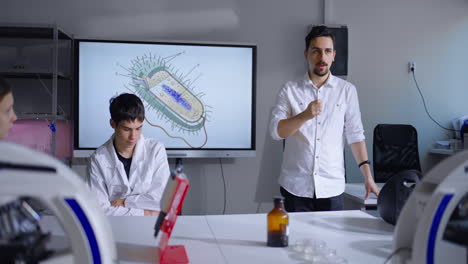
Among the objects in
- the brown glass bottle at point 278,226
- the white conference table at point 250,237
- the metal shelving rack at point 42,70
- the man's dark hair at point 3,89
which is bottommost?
the white conference table at point 250,237

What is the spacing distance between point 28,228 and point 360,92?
11.7 ft

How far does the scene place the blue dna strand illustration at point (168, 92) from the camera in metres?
3.44

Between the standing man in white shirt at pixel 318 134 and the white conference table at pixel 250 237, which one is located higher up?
the standing man in white shirt at pixel 318 134

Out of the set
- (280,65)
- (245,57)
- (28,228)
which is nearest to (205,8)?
(245,57)

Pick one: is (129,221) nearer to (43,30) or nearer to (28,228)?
(28,228)

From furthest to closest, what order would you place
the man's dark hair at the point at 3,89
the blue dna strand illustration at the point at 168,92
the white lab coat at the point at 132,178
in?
1. the blue dna strand illustration at the point at 168,92
2. the white lab coat at the point at 132,178
3. the man's dark hair at the point at 3,89

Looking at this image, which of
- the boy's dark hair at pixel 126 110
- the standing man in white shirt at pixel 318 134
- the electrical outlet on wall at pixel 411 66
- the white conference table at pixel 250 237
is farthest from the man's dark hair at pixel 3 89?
the electrical outlet on wall at pixel 411 66

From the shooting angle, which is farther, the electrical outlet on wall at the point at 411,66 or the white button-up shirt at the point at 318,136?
the electrical outlet on wall at the point at 411,66

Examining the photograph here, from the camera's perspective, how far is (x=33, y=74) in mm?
3197

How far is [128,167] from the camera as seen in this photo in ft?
6.63

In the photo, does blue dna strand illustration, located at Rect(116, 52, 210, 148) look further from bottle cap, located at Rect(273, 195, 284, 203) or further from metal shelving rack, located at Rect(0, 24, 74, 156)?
bottle cap, located at Rect(273, 195, 284, 203)

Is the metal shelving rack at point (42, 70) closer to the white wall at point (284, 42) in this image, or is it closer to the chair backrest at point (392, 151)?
the white wall at point (284, 42)

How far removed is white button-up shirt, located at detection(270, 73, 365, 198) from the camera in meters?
2.27

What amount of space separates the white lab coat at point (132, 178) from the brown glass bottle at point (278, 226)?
29.9 inches
